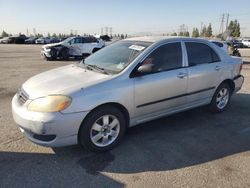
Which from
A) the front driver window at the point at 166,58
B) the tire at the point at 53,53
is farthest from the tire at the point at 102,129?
the tire at the point at 53,53

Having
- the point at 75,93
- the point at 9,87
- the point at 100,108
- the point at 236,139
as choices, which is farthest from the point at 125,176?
the point at 9,87

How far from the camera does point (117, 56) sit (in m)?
4.44

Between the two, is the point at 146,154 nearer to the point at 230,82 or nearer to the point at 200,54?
the point at 200,54

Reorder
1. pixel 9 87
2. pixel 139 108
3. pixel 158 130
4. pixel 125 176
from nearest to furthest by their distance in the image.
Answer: pixel 125 176, pixel 139 108, pixel 158 130, pixel 9 87

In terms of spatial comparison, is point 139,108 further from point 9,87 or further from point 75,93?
point 9,87

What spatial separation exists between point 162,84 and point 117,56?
90 cm

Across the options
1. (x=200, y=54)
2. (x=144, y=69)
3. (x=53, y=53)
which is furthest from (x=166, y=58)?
(x=53, y=53)

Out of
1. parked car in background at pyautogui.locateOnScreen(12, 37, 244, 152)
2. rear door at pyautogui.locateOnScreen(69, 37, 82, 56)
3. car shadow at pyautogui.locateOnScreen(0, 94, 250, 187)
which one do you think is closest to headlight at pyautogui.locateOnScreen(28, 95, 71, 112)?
parked car in background at pyautogui.locateOnScreen(12, 37, 244, 152)

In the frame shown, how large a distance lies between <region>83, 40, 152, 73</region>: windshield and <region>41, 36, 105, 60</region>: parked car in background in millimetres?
13240

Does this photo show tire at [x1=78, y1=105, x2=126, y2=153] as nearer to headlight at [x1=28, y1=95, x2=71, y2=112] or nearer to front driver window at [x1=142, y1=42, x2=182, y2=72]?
headlight at [x1=28, y1=95, x2=71, y2=112]

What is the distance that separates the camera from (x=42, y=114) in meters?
3.31

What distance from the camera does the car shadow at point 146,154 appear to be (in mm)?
3291

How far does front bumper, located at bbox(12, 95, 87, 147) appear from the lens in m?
3.29

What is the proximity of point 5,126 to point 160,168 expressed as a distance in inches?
116
